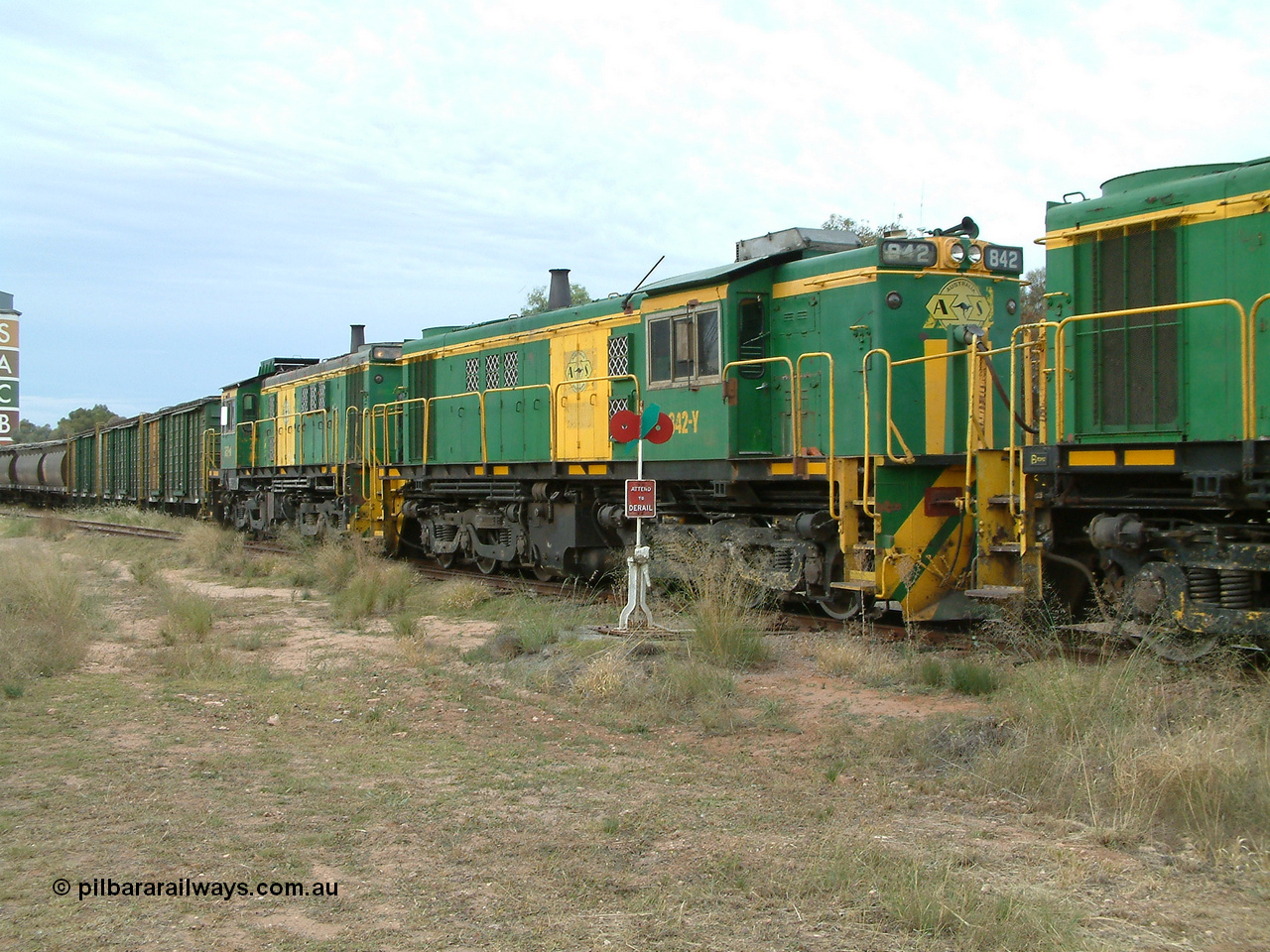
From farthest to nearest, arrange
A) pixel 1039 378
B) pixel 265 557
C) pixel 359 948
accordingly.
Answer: pixel 265 557, pixel 1039 378, pixel 359 948

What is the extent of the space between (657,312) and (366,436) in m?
9.10

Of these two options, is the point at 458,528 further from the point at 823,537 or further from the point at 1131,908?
the point at 1131,908

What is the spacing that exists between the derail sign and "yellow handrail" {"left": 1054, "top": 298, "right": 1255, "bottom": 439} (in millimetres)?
3633

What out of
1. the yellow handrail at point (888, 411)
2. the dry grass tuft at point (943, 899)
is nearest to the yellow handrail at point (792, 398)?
the yellow handrail at point (888, 411)

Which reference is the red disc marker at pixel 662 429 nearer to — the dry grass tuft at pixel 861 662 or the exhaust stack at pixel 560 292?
the dry grass tuft at pixel 861 662

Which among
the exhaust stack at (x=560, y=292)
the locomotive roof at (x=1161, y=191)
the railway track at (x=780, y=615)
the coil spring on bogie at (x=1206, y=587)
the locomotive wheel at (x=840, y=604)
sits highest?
the exhaust stack at (x=560, y=292)

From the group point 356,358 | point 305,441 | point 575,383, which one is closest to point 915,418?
point 575,383

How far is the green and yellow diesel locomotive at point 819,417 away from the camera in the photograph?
384 inches

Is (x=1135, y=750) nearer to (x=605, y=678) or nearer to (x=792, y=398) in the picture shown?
(x=605, y=678)

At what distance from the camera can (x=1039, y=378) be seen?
823cm

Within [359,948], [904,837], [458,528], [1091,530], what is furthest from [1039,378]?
[458,528]

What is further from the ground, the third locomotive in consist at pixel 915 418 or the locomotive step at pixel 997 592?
the third locomotive in consist at pixel 915 418
